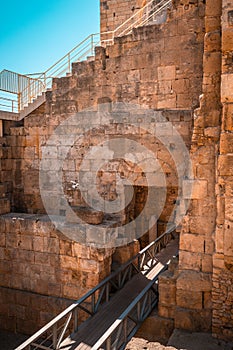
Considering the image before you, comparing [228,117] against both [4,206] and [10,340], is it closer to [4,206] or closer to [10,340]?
[4,206]

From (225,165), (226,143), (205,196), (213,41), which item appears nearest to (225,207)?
(205,196)

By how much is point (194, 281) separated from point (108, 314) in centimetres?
202

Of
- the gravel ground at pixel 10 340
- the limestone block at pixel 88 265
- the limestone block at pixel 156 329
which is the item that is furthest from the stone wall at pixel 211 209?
the gravel ground at pixel 10 340

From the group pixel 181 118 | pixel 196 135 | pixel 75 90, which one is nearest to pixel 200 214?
pixel 196 135

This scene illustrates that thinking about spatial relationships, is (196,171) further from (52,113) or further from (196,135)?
(52,113)

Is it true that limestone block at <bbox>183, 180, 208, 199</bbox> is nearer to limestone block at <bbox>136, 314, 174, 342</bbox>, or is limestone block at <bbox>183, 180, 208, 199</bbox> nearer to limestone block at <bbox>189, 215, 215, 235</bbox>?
limestone block at <bbox>189, 215, 215, 235</bbox>

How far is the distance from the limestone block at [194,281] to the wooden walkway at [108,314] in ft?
3.75

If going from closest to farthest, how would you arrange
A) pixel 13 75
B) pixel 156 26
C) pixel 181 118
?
pixel 181 118 < pixel 156 26 < pixel 13 75

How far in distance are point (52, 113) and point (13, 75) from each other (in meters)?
2.73

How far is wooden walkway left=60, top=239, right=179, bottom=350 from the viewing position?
5891 mm

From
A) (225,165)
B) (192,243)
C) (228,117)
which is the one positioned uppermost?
(228,117)

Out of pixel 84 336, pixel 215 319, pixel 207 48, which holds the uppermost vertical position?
pixel 207 48

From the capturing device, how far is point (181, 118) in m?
7.49

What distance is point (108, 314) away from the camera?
22.2 feet
